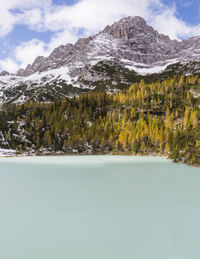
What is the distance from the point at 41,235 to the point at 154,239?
5310mm

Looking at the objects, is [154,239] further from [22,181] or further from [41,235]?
[22,181]

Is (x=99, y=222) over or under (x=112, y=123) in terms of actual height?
under

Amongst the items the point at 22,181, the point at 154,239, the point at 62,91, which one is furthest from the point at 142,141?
the point at 62,91

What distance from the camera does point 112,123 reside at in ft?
246

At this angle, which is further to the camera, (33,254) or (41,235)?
(41,235)

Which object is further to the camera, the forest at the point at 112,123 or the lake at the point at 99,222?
the forest at the point at 112,123

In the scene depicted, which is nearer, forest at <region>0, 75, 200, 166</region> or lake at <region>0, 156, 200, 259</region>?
lake at <region>0, 156, 200, 259</region>

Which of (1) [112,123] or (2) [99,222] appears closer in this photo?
(2) [99,222]

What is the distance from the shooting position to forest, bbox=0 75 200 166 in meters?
62.1

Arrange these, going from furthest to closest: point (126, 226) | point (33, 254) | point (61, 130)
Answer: point (61, 130) < point (126, 226) < point (33, 254)

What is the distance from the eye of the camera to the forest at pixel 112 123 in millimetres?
62094

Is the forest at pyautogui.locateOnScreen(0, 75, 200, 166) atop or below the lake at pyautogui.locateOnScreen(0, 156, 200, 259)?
atop

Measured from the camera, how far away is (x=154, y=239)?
9.48 metres

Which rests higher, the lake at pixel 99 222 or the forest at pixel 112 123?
the forest at pixel 112 123
